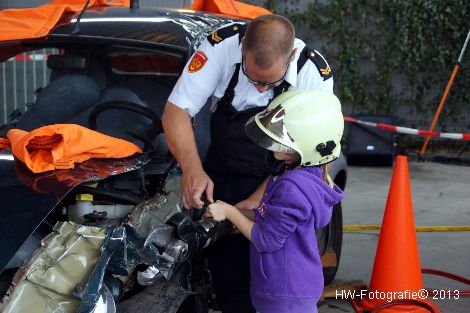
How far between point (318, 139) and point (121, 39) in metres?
1.48

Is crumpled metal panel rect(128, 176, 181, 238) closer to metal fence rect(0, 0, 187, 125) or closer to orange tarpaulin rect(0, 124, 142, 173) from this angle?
orange tarpaulin rect(0, 124, 142, 173)

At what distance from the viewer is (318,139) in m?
2.82

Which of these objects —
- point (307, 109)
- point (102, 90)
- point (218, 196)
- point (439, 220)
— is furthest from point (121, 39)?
point (439, 220)

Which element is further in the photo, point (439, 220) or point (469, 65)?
point (469, 65)

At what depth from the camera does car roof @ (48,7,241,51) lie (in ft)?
12.7

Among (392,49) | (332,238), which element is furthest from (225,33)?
(392,49)

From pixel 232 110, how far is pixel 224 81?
5.3 inches

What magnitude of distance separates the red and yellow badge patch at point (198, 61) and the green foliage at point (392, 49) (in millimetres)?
8197

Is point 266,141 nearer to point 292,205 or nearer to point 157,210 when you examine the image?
point 292,205

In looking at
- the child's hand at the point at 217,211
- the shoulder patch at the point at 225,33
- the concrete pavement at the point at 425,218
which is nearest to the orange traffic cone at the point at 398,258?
the concrete pavement at the point at 425,218

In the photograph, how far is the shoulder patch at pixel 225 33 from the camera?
3445mm

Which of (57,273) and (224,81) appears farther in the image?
(224,81)

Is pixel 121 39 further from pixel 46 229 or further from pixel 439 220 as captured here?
pixel 439 220

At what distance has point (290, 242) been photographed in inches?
114
